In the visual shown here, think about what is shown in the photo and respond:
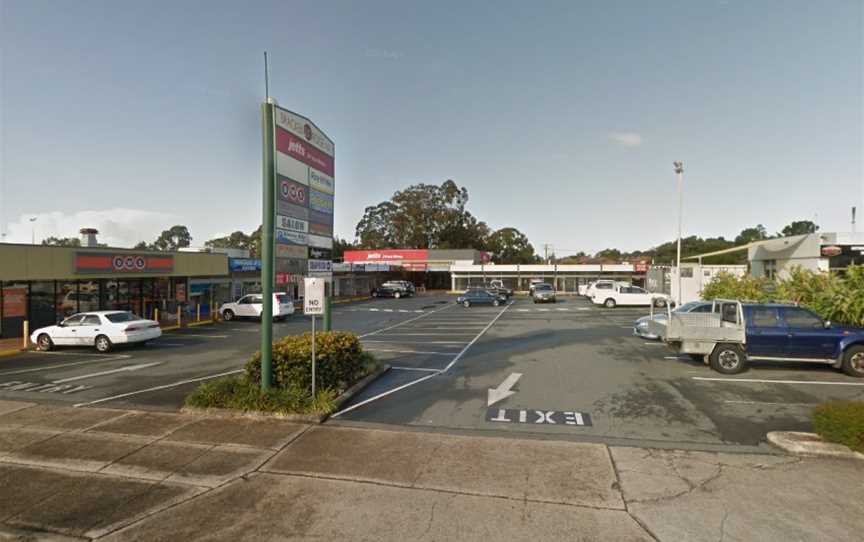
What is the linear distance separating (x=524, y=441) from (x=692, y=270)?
27.6 m

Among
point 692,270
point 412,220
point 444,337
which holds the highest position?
point 412,220

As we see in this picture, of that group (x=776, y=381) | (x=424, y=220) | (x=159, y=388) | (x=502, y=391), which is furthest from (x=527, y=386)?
(x=424, y=220)

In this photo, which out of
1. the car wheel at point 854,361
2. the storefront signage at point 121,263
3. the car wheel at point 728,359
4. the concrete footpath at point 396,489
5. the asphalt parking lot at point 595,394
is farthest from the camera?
the storefront signage at point 121,263

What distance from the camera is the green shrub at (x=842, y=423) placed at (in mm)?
6145

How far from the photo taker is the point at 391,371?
12.0 meters

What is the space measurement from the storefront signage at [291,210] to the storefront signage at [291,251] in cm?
67

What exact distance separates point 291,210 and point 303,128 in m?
1.95

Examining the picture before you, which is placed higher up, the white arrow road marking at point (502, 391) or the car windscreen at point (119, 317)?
the car windscreen at point (119, 317)

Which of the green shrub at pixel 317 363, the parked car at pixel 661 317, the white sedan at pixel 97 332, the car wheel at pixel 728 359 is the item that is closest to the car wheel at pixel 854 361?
the car wheel at pixel 728 359

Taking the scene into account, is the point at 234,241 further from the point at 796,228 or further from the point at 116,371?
the point at 796,228

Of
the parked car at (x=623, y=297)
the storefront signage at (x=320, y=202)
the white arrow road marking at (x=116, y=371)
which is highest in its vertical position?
the storefront signage at (x=320, y=202)

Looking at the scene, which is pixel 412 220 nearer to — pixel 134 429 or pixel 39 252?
pixel 39 252

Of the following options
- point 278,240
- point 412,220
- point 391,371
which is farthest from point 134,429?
point 412,220

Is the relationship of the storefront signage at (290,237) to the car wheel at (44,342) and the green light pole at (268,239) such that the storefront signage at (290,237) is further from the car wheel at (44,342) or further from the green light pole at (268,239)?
the car wheel at (44,342)
